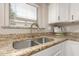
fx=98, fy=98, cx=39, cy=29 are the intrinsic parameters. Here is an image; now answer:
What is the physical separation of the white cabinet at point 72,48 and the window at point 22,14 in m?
0.63

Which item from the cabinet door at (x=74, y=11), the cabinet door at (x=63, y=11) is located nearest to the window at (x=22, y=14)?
the cabinet door at (x=63, y=11)

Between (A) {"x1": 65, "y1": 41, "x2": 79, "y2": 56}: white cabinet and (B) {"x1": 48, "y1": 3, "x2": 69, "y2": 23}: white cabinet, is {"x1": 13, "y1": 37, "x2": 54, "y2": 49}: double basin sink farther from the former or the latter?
(B) {"x1": 48, "y1": 3, "x2": 69, "y2": 23}: white cabinet

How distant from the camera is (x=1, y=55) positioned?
538mm

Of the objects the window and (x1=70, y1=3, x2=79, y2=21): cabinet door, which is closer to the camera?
the window

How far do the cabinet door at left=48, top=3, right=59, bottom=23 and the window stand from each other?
9.4 inches

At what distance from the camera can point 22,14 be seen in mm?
1437

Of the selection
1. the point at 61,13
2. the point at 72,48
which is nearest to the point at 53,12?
the point at 61,13

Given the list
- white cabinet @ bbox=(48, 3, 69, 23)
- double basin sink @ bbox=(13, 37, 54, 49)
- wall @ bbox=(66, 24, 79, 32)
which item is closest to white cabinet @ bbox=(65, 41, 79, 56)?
double basin sink @ bbox=(13, 37, 54, 49)

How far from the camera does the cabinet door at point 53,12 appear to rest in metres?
1.55

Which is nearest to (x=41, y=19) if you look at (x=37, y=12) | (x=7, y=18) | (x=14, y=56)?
(x=37, y=12)

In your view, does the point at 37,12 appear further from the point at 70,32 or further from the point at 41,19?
the point at 70,32

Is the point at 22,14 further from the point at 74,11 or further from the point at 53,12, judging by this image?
the point at 74,11

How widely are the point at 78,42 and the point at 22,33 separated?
0.77m

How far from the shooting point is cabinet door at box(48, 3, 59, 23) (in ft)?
5.10
